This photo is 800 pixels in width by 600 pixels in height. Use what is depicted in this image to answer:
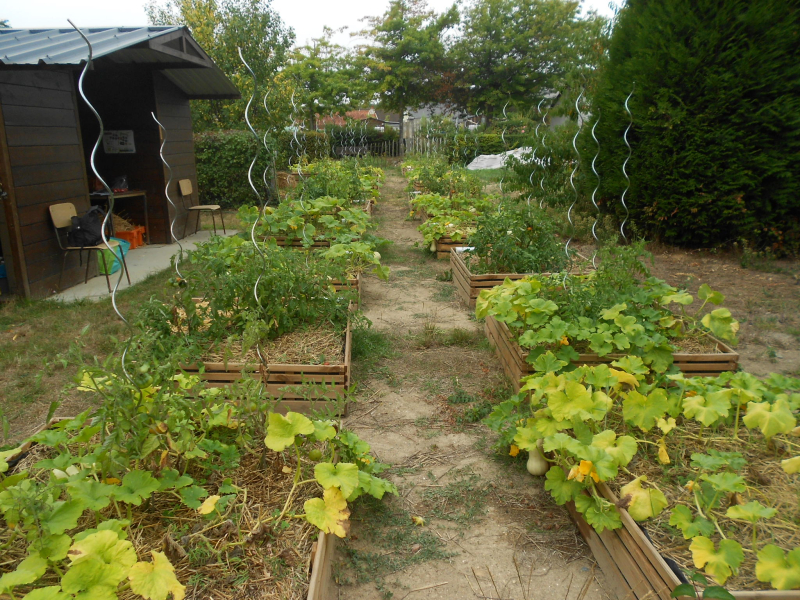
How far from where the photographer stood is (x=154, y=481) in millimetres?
2004

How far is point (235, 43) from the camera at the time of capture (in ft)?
46.0

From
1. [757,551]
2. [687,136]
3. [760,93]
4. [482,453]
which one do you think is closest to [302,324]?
[482,453]

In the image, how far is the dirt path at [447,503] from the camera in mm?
2264

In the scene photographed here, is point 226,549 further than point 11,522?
Yes

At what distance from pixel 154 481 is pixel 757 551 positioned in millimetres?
1980

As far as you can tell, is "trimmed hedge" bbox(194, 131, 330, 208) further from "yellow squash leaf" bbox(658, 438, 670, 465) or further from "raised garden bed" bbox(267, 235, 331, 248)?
"yellow squash leaf" bbox(658, 438, 670, 465)

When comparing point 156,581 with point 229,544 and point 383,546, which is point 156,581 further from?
point 383,546

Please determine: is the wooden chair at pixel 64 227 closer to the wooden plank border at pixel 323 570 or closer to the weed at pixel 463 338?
the weed at pixel 463 338

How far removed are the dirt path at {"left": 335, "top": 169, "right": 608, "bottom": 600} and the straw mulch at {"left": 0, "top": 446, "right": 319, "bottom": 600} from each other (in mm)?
341

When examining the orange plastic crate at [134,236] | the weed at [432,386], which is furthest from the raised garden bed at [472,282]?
the orange plastic crate at [134,236]

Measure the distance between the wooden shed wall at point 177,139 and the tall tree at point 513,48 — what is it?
2354 cm

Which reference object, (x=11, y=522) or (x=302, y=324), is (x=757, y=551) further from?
(x=302, y=324)

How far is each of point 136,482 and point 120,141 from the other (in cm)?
772

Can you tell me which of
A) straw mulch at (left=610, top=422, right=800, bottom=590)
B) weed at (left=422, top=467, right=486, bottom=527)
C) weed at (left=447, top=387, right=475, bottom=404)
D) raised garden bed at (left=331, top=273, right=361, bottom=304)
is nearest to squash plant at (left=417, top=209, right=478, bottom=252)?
raised garden bed at (left=331, top=273, right=361, bottom=304)
